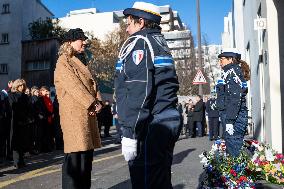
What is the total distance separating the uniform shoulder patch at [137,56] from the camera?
317 cm

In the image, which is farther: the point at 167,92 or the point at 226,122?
the point at 226,122

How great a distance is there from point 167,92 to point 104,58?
40.8 metres

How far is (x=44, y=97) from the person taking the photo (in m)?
12.4

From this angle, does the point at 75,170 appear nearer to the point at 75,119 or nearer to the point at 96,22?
the point at 75,119

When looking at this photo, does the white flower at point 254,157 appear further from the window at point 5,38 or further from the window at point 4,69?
the window at point 5,38

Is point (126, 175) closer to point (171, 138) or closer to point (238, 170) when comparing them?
point (238, 170)

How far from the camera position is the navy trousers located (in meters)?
3.16

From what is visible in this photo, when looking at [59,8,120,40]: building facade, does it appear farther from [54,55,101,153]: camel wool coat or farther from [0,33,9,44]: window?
[54,55,101,153]: camel wool coat

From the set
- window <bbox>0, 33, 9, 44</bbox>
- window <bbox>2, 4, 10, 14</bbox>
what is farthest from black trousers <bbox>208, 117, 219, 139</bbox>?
window <bbox>2, 4, 10, 14</bbox>

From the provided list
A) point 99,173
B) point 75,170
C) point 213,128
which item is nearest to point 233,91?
point 99,173

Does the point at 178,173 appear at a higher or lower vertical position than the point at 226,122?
lower

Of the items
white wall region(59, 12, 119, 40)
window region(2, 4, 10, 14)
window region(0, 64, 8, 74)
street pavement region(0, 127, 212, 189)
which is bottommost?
street pavement region(0, 127, 212, 189)

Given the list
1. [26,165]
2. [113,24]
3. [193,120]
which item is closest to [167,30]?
[113,24]

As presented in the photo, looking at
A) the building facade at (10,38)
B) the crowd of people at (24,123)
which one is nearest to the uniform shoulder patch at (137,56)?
the crowd of people at (24,123)
